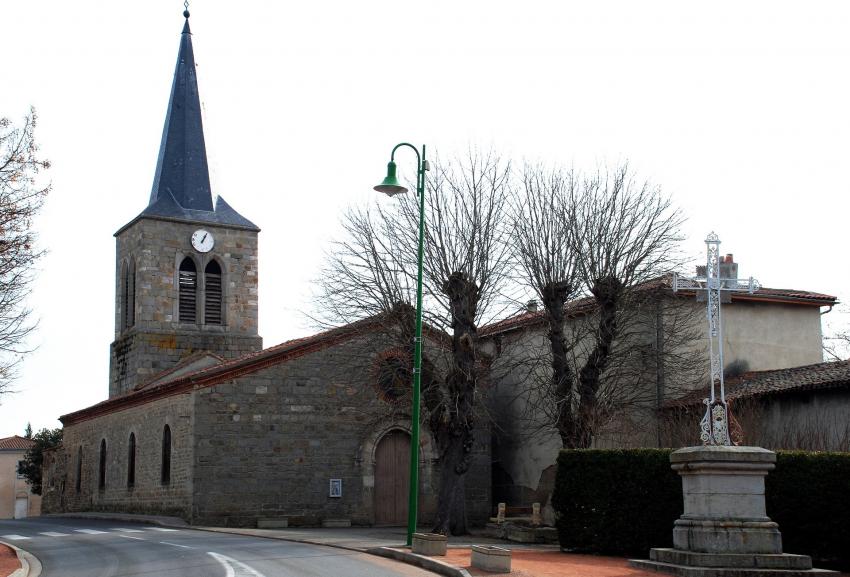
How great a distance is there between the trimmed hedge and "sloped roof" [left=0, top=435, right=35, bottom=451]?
59.3 m

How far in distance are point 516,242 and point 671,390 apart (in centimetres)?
548

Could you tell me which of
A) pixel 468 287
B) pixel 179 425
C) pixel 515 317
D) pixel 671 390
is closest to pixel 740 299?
pixel 671 390

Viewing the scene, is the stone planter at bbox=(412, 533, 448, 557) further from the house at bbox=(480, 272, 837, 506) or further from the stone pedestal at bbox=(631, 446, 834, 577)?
the house at bbox=(480, 272, 837, 506)

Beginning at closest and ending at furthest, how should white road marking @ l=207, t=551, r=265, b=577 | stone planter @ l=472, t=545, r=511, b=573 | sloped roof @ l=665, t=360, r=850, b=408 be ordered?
white road marking @ l=207, t=551, r=265, b=577 < stone planter @ l=472, t=545, r=511, b=573 < sloped roof @ l=665, t=360, r=850, b=408

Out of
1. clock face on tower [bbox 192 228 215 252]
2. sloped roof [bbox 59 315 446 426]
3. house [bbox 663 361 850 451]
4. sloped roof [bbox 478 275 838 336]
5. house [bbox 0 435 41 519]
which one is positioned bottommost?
house [bbox 0 435 41 519]

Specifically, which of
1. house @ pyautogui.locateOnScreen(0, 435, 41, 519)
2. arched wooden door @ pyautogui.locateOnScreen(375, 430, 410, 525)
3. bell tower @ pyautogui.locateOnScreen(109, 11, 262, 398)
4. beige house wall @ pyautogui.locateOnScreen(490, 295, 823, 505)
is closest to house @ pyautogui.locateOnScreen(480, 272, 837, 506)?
beige house wall @ pyautogui.locateOnScreen(490, 295, 823, 505)

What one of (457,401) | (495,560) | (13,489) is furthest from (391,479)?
(13,489)

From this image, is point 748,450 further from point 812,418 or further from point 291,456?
point 291,456

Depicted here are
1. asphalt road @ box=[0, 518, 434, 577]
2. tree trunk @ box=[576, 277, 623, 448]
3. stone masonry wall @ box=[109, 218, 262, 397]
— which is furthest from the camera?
stone masonry wall @ box=[109, 218, 262, 397]

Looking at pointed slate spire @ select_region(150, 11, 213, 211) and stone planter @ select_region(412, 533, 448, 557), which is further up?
pointed slate spire @ select_region(150, 11, 213, 211)

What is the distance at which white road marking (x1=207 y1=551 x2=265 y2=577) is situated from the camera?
14.3 m

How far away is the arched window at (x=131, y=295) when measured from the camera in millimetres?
40219

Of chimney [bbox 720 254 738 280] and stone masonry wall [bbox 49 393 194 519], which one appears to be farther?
stone masonry wall [bbox 49 393 194 519]

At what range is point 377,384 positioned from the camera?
29125 millimetres
